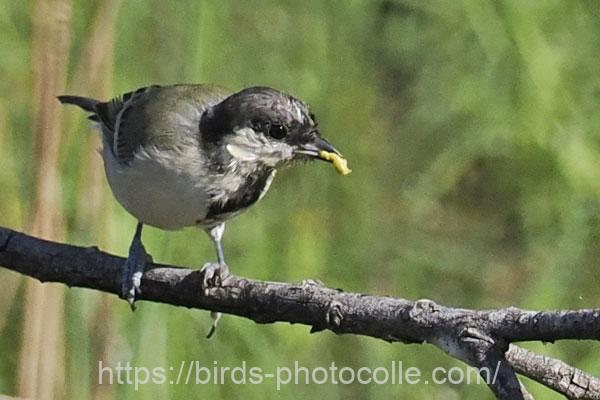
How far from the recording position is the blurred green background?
10.1 ft

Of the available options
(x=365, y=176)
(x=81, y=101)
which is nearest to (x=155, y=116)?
(x=81, y=101)

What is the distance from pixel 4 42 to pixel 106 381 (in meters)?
1.55

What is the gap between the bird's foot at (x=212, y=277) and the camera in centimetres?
216

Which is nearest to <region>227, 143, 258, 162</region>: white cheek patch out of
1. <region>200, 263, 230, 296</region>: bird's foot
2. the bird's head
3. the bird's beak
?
the bird's head

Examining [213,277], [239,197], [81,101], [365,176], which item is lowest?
[213,277]

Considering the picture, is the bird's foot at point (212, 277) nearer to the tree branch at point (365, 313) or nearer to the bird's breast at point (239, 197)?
the tree branch at point (365, 313)

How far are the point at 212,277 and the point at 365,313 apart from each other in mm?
400

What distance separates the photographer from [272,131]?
109 inches

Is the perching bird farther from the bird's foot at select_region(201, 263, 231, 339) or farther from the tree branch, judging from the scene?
the bird's foot at select_region(201, 263, 231, 339)

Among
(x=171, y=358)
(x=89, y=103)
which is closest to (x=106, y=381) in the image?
(x=171, y=358)

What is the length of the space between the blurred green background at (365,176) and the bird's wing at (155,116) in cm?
9

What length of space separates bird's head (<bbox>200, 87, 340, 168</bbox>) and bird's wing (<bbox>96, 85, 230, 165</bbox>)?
0.19 m

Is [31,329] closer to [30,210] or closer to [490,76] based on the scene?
[30,210]

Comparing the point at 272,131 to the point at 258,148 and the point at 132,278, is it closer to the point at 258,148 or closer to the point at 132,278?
the point at 258,148
